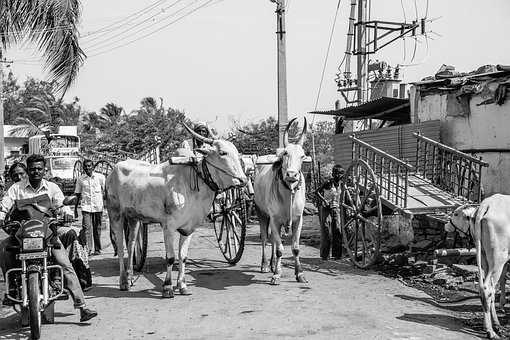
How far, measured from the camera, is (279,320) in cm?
622

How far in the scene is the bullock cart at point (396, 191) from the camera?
884 centimetres

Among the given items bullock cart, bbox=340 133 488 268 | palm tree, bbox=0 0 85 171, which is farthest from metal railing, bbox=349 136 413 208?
palm tree, bbox=0 0 85 171

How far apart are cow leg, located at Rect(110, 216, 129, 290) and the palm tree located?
25.4ft

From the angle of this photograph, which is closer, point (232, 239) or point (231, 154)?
point (231, 154)

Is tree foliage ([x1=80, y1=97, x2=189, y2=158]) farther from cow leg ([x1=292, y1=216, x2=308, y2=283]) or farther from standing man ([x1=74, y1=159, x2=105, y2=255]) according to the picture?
cow leg ([x1=292, y1=216, x2=308, y2=283])

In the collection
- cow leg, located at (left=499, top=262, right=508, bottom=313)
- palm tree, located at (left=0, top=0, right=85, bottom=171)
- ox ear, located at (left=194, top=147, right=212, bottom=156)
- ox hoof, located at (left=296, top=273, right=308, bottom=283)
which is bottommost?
ox hoof, located at (left=296, top=273, right=308, bottom=283)

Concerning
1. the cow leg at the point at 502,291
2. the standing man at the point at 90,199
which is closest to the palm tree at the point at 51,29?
the standing man at the point at 90,199

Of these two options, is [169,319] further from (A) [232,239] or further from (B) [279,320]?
(A) [232,239]

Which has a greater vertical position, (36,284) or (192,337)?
(36,284)

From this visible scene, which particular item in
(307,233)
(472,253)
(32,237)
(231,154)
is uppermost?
(231,154)

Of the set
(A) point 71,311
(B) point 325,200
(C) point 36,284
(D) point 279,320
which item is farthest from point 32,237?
(B) point 325,200

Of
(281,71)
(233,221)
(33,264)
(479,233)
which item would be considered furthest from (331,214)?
(281,71)

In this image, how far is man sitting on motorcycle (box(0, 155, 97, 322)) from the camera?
607 centimetres

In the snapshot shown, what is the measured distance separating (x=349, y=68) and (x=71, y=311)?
18960 millimetres
